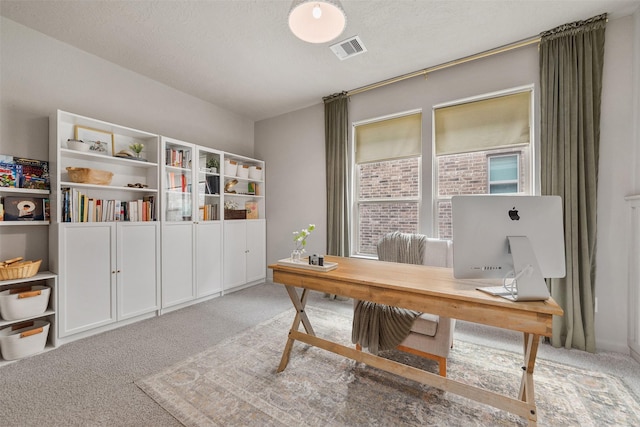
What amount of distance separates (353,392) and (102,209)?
116 inches

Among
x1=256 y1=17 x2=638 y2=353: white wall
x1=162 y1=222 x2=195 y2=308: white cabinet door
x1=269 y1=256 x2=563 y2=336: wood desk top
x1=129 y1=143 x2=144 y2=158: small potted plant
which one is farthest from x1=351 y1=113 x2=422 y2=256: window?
x1=129 y1=143 x2=144 y2=158: small potted plant

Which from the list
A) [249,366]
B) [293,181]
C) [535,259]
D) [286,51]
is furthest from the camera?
[293,181]

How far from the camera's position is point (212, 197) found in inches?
147

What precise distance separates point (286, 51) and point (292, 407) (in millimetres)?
3107

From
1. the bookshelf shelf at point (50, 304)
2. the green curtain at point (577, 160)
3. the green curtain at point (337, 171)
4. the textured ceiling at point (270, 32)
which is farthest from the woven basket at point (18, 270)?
the green curtain at point (577, 160)

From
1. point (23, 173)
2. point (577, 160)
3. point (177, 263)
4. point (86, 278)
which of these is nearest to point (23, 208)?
point (23, 173)

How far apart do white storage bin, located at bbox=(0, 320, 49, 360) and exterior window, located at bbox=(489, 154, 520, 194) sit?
446cm

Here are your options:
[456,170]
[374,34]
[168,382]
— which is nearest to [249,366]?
[168,382]

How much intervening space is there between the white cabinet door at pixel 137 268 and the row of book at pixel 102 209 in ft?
0.49

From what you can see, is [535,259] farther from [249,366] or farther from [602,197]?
[249,366]

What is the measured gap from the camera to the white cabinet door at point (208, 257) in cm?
344

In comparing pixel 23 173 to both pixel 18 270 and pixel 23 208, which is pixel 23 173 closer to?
pixel 23 208

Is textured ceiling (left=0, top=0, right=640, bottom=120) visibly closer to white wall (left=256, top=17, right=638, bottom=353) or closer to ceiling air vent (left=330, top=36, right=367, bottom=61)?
ceiling air vent (left=330, top=36, right=367, bottom=61)

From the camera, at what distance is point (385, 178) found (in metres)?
3.47
